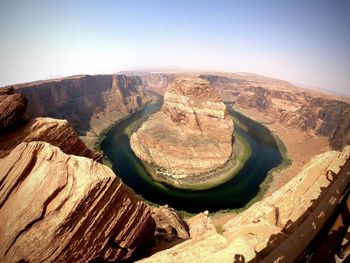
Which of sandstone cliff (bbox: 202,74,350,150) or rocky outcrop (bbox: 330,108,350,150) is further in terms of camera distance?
sandstone cliff (bbox: 202,74,350,150)

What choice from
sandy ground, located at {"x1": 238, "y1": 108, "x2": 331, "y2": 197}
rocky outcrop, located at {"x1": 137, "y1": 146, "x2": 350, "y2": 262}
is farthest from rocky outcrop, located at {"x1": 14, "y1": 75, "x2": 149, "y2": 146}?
rocky outcrop, located at {"x1": 137, "y1": 146, "x2": 350, "y2": 262}

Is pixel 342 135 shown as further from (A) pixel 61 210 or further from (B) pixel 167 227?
(A) pixel 61 210

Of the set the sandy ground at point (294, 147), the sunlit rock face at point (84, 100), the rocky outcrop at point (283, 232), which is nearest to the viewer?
the rocky outcrop at point (283, 232)

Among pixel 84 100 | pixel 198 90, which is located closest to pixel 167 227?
pixel 198 90

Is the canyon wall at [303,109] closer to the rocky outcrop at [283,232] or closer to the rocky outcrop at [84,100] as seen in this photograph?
the rocky outcrop at [283,232]

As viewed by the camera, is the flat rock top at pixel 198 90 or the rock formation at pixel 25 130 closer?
the rock formation at pixel 25 130

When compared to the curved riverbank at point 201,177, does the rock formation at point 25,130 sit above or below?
above

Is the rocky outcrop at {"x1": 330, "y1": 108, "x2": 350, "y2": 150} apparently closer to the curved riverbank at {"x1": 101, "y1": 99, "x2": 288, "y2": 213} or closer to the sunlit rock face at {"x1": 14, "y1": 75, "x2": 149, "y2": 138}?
the curved riverbank at {"x1": 101, "y1": 99, "x2": 288, "y2": 213}

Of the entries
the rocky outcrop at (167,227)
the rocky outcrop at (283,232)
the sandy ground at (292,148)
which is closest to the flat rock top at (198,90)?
the sandy ground at (292,148)
